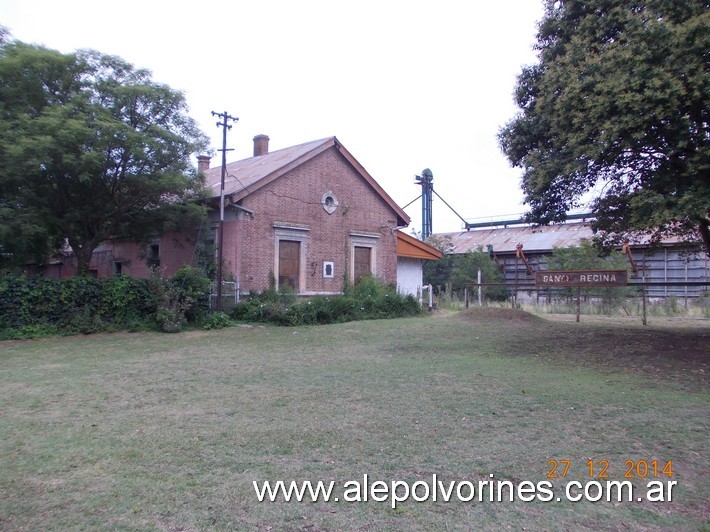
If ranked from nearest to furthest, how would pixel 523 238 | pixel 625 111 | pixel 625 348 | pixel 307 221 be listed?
pixel 625 111 → pixel 625 348 → pixel 307 221 → pixel 523 238

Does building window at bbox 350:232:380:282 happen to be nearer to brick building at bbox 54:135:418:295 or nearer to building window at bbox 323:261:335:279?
brick building at bbox 54:135:418:295

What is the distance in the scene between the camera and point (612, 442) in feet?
17.1

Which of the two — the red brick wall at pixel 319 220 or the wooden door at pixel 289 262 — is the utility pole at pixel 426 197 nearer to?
the red brick wall at pixel 319 220

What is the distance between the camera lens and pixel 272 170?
19.6 metres

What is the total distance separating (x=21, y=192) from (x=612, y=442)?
15.6 m

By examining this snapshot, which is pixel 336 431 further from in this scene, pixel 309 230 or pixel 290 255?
pixel 309 230

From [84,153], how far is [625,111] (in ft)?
42.1

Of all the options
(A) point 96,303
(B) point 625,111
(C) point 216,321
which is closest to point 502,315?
(C) point 216,321

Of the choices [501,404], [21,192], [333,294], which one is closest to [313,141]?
[333,294]

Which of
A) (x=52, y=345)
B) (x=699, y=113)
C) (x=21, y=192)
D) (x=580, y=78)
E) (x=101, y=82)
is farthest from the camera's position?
(x=101, y=82)

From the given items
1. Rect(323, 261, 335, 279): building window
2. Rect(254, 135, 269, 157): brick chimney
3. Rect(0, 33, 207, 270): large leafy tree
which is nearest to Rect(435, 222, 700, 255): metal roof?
Rect(323, 261, 335, 279): building window

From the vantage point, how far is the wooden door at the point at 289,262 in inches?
794

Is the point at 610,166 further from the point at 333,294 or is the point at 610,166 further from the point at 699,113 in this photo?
the point at 333,294

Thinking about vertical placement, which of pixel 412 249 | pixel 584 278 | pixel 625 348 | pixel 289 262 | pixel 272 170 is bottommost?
pixel 625 348
